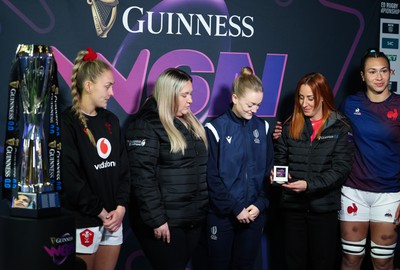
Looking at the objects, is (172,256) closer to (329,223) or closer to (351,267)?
(329,223)

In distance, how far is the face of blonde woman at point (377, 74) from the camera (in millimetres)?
3189

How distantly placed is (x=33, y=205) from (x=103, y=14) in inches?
59.6

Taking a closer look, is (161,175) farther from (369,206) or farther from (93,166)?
(369,206)

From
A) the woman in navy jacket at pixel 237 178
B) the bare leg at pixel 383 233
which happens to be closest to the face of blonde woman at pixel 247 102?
the woman in navy jacket at pixel 237 178

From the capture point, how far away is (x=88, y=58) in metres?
2.57

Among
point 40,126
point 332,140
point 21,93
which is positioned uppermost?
point 21,93

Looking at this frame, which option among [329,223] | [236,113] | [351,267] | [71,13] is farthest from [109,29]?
[351,267]

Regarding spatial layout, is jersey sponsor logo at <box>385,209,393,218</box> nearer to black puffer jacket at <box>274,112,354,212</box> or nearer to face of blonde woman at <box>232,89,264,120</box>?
black puffer jacket at <box>274,112,354,212</box>

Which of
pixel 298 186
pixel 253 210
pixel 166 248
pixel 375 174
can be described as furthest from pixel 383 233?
pixel 166 248

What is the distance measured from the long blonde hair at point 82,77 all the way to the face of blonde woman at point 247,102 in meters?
0.78

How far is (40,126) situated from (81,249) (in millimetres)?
727

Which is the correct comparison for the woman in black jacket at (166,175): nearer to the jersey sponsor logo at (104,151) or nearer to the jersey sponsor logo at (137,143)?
the jersey sponsor logo at (137,143)

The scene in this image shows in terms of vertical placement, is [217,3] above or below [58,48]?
above

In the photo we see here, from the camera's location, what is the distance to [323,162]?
3.10 metres
